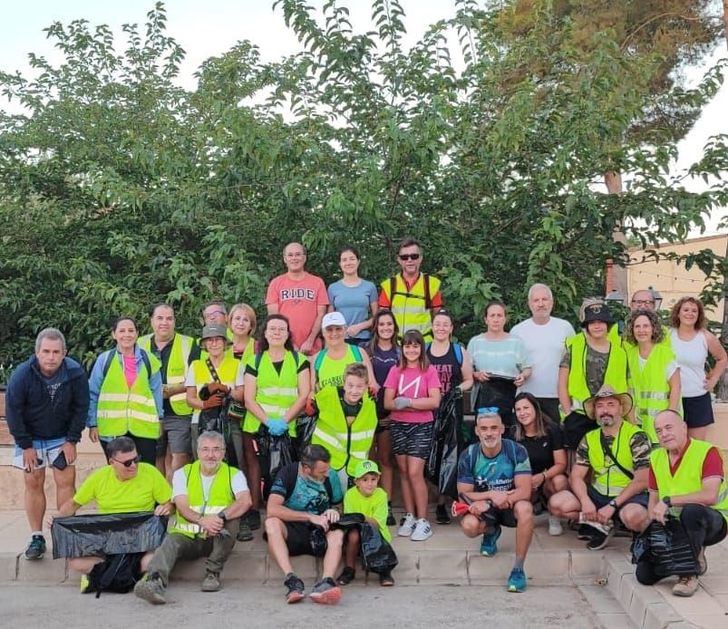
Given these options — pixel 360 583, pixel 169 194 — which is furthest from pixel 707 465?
pixel 169 194

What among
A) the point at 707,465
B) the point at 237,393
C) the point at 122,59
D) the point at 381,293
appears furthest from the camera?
the point at 122,59

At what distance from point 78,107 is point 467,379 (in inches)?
246

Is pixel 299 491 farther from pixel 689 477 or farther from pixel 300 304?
pixel 689 477

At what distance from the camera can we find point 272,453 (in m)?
6.27

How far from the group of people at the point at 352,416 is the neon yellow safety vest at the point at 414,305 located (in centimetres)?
1

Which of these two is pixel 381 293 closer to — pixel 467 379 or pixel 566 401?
pixel 467 379

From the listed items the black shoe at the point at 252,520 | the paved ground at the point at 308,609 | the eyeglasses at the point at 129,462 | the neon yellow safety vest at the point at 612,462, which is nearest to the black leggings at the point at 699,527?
the paved ground at the point at 308,609

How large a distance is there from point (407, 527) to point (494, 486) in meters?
0.76

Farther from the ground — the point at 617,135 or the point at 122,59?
the point at 122,59

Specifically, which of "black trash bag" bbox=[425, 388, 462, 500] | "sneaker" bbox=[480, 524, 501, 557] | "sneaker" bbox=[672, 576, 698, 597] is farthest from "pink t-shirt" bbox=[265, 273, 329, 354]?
"sneaker" bbox=[672, 576, 698, 597]

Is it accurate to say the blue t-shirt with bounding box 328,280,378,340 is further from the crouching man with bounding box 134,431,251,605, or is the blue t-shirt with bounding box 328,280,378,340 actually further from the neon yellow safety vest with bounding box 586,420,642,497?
the neon yellow safety vest with bounding box 586,420,642,497

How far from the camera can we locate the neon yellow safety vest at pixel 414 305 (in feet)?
22.5

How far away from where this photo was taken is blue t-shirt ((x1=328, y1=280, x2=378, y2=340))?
6863 mm

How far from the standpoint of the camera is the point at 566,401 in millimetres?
6324
